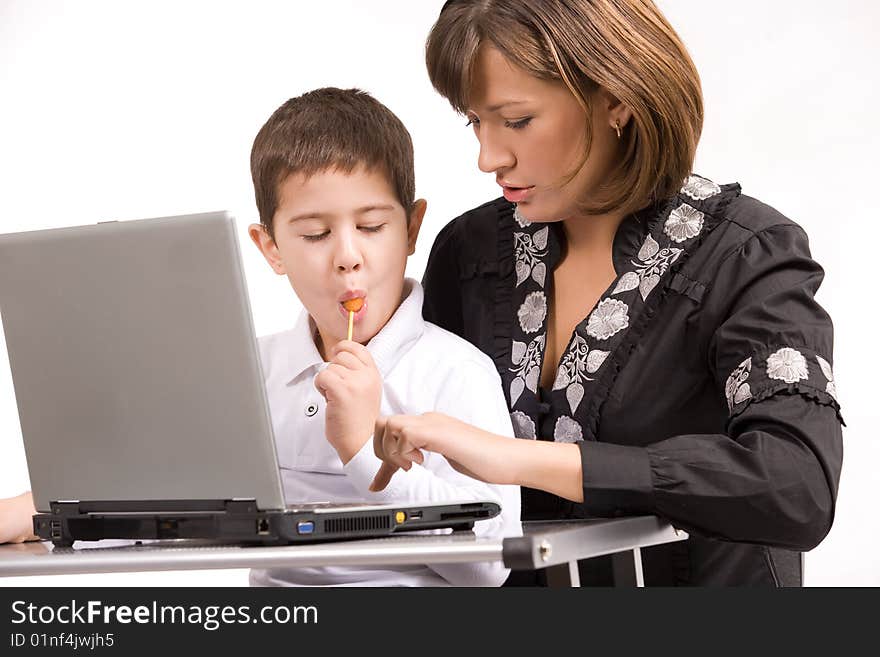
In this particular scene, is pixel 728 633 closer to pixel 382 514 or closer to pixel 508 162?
pixel 382 514

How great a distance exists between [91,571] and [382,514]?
0.28m

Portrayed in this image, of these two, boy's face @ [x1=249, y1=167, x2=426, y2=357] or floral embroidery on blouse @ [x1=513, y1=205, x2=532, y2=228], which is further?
floral embroidery on blouse @ [x1=513, y1=205, x2=532, y2=228]

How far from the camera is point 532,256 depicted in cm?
192

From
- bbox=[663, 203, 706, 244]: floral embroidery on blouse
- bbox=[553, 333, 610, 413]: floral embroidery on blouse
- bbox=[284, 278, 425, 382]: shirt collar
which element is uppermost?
bbox=[663, 203, 706, 244]: floral embroidery on blouse

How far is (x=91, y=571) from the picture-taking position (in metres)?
1.14

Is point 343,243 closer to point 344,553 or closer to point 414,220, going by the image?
point 414,220

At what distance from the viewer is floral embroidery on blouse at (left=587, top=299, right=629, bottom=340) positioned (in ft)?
5.72

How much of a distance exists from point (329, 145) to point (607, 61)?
380mm

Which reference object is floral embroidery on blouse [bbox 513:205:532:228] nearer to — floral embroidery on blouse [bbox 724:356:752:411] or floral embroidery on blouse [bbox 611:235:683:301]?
floral embroidery on blouse [bbox 611:235:683:301]

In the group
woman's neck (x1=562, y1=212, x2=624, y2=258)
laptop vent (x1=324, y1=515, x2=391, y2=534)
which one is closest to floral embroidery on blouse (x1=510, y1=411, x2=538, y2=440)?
woman's neck (x1=562, y1=212, x2=624, y2=258)

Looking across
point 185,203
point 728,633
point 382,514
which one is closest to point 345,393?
point 382,514

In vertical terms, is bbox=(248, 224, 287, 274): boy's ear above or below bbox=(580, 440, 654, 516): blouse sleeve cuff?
above

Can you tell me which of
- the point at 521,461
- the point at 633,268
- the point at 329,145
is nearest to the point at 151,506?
the point at 521,461

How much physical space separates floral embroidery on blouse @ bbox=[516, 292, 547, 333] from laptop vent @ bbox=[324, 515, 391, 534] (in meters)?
0.67
